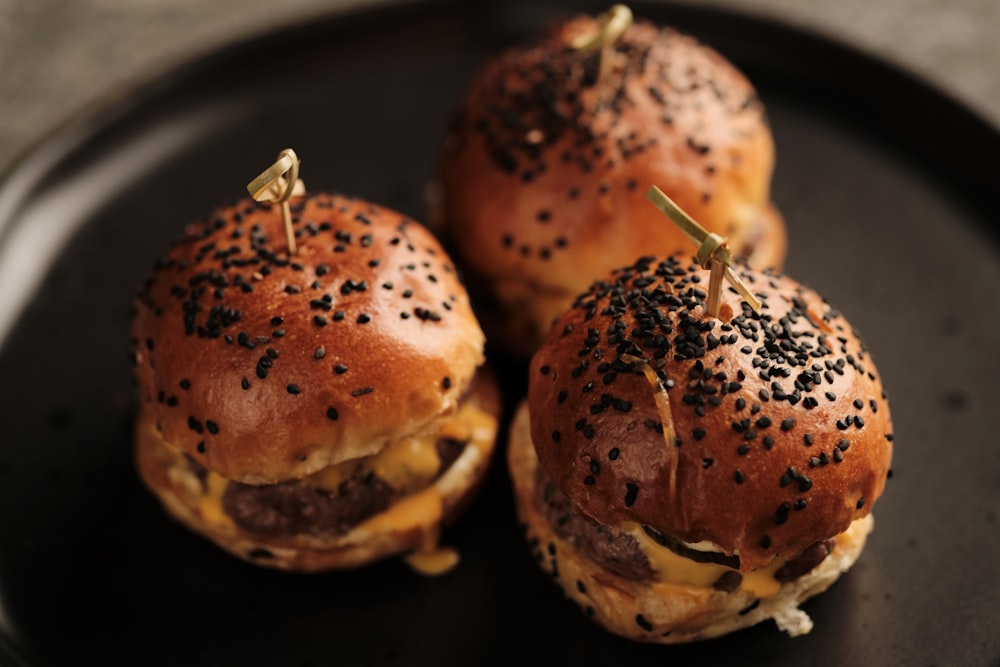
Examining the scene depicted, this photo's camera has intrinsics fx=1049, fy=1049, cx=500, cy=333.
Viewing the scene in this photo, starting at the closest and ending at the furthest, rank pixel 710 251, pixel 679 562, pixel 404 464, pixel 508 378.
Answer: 1. pixel 710 251
2. pixel 679 562
3. pixel 404 464
4. pixel 508 378

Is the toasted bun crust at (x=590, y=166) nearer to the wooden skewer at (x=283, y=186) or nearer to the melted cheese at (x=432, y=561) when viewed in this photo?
the wooden skewer at (x=283, y=186)

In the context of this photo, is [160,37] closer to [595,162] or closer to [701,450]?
[595,162]

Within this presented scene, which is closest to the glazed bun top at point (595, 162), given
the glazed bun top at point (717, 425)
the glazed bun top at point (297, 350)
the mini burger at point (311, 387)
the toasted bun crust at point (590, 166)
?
the toasted bun crust at point (590, 166)

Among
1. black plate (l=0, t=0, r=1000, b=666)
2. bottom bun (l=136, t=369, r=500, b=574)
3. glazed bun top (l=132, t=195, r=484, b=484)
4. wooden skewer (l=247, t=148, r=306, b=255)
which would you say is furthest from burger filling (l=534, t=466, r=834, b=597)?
wooden skewer (l=247, t=148, r=306, b=255)

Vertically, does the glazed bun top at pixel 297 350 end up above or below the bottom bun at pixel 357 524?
above

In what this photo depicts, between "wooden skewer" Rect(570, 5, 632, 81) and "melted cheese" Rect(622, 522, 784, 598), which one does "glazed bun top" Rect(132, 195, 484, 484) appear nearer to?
"melted cheese" Rect(622, 522, 784, 598)

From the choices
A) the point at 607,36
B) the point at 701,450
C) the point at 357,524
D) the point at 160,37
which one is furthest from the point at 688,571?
the point at 160,37

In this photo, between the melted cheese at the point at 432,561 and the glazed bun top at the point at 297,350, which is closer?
the glazed bun top at the point at 297,350
